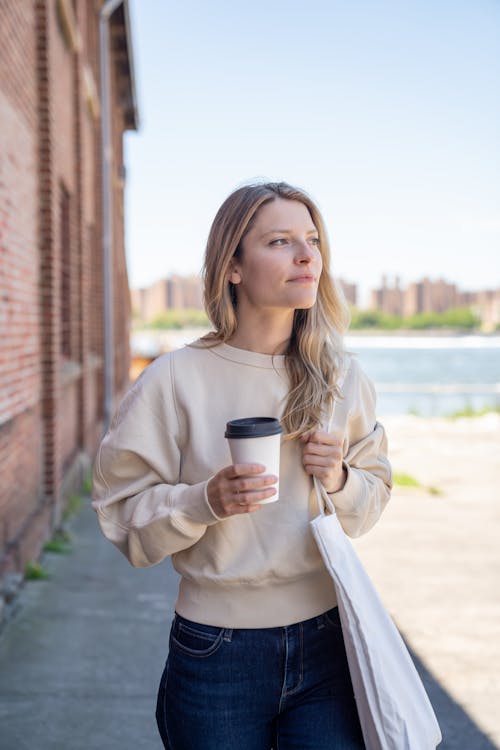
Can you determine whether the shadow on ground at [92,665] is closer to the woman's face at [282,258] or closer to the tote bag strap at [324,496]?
the tote bag strap at [324,496]

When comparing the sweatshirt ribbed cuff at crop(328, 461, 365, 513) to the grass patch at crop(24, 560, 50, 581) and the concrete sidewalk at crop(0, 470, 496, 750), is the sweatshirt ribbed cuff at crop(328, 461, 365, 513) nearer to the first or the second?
the concrete sidewalk at crop(0, 470, 496, 750)

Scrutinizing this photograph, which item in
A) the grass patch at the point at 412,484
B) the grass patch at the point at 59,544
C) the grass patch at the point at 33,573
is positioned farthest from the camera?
the grass patch at the point at 412,484

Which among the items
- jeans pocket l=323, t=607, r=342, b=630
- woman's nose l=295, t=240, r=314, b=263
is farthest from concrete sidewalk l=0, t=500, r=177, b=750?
woman's nose l=295, t=240, r=314, b=263

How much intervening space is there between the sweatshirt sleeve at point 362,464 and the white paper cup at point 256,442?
307 millimetres

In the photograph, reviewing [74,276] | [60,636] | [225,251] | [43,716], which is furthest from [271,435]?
[74,276]

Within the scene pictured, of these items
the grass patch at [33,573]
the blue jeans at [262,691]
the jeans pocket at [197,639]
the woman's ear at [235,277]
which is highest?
the woman's ear at [235,277]

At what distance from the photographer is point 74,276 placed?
30.3 ft

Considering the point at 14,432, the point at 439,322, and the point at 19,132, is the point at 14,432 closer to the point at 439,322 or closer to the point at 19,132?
the point at 19,132

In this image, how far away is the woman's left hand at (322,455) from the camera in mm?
1915

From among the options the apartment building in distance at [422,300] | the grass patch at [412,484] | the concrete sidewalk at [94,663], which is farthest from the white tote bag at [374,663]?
the apartment building in distance at [422,300]

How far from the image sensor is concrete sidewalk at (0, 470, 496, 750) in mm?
3678

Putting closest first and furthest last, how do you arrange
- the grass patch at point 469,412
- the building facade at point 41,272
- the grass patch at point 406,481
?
the building facade at point 41,272
the grass patch at point 406,481
the grass patch at point 469,412

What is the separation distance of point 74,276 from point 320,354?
7.55m

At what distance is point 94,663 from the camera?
4.41 m
